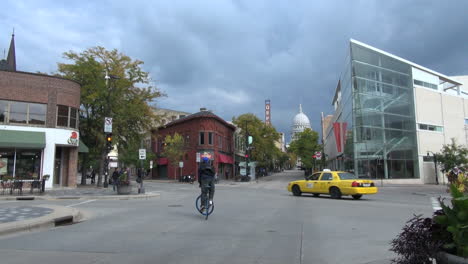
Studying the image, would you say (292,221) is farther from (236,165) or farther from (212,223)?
(236,165)

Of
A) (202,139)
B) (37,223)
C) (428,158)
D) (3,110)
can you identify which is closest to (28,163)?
(3,110)

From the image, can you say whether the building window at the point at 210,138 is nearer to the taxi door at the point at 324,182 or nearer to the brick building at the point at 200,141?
the brick building at the point at 200,141

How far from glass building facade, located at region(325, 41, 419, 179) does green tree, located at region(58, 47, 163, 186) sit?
2340cm

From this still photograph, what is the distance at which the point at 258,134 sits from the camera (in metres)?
60.9

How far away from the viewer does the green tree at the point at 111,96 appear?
104 ft

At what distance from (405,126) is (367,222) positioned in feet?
131

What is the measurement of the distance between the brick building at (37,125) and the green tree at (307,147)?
48.1 meters

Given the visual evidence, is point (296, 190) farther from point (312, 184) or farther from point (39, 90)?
point (39, 90)

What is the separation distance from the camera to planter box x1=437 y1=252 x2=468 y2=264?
3359 millimetres

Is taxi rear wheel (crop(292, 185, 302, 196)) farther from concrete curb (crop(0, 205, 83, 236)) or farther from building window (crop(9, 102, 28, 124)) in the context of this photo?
building window (crop(9, 102, 28, 124))

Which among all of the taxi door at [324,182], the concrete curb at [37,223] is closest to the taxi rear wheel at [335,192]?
the taxi door at [324,182]

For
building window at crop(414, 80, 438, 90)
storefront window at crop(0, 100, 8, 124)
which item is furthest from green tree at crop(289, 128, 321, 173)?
storefront window at crop(0, 100, 8, 124)

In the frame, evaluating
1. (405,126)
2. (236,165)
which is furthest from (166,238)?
(236,165)

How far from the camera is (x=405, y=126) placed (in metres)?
45.9
